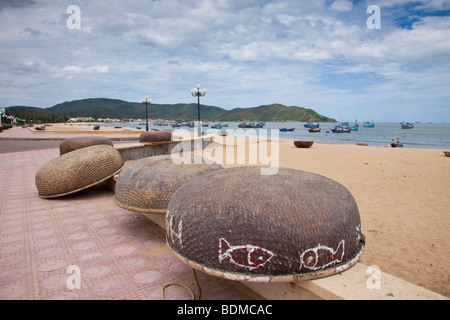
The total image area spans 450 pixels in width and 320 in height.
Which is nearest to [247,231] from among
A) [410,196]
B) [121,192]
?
[121,192]

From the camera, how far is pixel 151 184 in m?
4.18

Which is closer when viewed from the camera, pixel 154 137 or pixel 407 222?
pixel 407 222

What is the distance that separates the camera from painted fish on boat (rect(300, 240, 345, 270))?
7.24 ft

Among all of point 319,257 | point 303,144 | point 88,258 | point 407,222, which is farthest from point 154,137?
point 303,144

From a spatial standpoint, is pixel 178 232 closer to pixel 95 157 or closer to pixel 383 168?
pixel 95 157

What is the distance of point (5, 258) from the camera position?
3.62m

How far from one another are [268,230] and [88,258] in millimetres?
2618

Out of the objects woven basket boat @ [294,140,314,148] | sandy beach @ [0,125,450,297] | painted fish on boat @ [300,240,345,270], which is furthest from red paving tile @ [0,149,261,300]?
woven basket boat @ [294,140,314,148]

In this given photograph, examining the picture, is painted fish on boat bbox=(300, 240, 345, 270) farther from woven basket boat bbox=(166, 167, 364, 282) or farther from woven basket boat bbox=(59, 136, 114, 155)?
woven basket boat bbox=(59, 136, 114, 155)

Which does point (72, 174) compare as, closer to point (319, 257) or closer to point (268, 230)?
point (268, 230)

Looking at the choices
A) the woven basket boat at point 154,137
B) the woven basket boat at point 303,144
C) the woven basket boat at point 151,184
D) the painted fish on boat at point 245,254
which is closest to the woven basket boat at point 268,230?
the painted fish on boat at point 245,254

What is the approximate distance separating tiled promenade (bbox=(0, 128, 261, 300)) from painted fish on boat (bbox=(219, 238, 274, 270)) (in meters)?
0.76

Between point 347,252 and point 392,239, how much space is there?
11.0 ft

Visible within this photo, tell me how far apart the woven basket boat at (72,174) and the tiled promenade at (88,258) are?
1.26 ft
